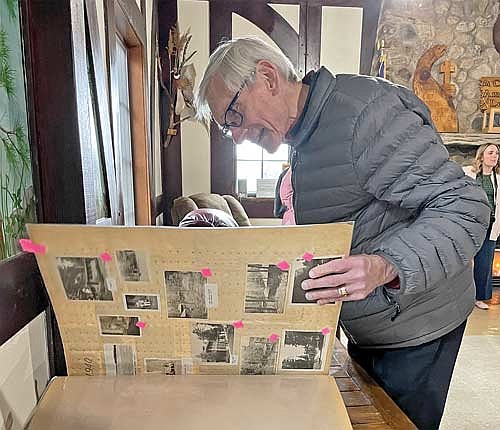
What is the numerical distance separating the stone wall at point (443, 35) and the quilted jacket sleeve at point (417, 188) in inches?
146

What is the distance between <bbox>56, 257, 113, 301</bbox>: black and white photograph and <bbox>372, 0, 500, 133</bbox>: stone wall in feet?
13.8

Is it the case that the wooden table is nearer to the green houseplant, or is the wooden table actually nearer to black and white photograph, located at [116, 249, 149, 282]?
black and white photograph, located at [116, 249, 149, 282]

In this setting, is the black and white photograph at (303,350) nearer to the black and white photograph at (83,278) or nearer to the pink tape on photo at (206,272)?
the pink tape on photo at (206,272)

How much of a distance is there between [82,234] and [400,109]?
2.01 feet

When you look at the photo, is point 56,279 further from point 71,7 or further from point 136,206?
point 136,206

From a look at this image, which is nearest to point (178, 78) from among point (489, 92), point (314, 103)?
point (489, 92)

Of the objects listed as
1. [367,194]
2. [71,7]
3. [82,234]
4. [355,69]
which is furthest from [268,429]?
[355,69]

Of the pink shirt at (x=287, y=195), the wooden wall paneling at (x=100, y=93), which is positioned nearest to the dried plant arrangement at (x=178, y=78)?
the pink shirt at (x=287, y=195)

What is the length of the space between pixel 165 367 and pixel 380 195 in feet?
1.64

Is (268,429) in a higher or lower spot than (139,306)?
lower

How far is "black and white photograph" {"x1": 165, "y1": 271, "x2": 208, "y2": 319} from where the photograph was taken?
61 centimetres

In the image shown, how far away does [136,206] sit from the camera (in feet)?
8.46

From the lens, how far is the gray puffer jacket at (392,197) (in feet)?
2.51

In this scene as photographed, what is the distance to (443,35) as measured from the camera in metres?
4.28
